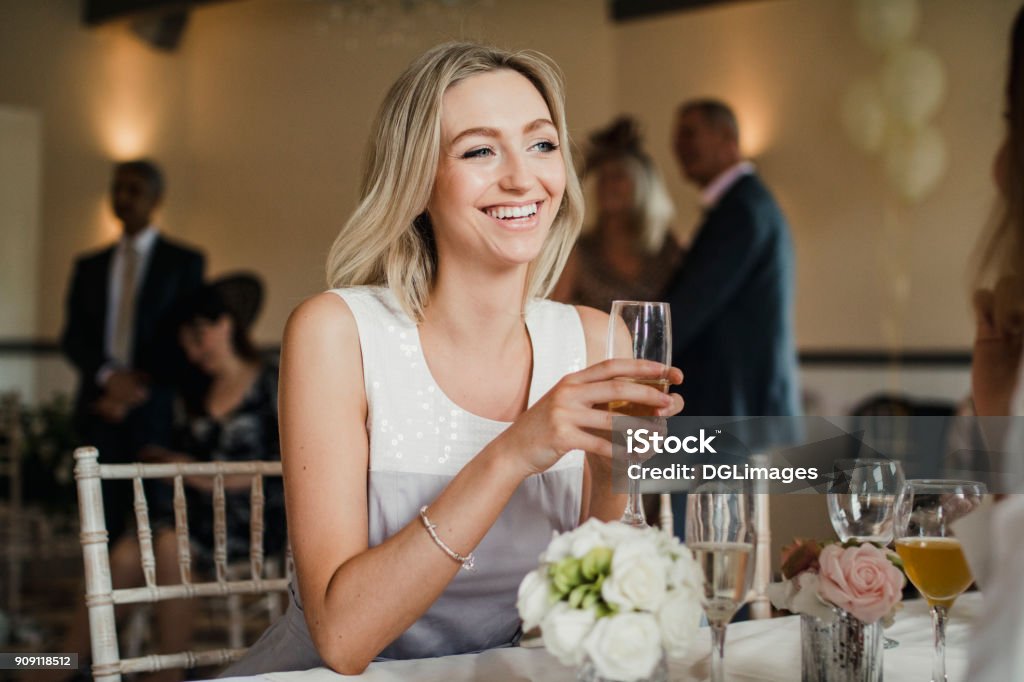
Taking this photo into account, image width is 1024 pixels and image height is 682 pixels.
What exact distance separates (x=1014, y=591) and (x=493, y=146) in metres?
0.98

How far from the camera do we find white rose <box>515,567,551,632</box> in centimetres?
83

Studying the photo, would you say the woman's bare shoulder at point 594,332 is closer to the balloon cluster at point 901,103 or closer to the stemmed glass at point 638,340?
the stemmed glass at point 638,340

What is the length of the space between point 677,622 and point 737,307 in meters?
2.99

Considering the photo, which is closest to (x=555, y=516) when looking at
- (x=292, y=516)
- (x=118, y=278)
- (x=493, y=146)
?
(x=292, y=516)

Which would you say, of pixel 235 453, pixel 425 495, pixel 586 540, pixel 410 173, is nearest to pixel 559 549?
pixel 586 540

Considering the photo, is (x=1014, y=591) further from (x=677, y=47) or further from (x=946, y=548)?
(x=677, y=47)

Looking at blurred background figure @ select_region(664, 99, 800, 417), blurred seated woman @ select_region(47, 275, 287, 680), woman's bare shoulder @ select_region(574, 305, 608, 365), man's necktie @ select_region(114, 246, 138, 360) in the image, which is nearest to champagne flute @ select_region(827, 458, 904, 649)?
woman's bare shoulder @ select_region(574, 305, 608, 365)

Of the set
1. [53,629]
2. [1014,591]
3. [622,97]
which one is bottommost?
[53,629]

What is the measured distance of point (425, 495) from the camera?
1.50 m

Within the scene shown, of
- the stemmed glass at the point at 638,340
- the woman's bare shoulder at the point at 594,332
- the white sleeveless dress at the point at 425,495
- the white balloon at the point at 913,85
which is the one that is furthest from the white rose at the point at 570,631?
the white balloon at the point at 913,85

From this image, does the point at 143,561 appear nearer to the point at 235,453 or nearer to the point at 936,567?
the point at 936,567

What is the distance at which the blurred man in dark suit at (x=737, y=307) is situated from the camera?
3.61 meters

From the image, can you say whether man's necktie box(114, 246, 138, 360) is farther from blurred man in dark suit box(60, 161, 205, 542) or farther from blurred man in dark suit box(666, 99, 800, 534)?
blurred man in dark suit box(666, 99, 800, 534)

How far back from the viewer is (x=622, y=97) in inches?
306
